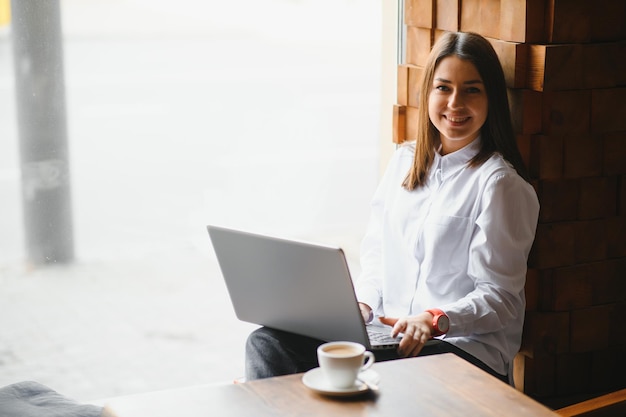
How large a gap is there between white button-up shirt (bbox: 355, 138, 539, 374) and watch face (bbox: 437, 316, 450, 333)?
0.5 inches

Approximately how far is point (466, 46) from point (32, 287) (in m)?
1.60

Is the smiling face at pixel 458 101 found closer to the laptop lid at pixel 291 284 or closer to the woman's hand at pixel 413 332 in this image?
the woman's hand at pixel 413 332

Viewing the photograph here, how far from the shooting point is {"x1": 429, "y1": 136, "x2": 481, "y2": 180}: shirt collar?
2373mm

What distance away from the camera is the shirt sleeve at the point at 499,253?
2.20 metres

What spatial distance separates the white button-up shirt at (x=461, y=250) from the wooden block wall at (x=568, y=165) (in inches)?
6.9

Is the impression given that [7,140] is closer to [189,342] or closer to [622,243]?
[189,342]

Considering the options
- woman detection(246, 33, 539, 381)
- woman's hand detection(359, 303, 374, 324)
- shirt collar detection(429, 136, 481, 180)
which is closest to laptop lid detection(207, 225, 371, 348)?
woman detection(246, 33, 539, 381)

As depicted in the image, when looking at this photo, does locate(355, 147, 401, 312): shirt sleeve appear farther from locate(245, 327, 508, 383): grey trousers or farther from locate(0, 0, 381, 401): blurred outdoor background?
locate(0, 0, 381, 401): blurred outdoor background

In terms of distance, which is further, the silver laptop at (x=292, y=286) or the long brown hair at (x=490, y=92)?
the long brown hair at (x=490, y=92)

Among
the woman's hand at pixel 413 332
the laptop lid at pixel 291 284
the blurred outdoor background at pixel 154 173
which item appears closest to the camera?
the laptop lid at pixel 291 284

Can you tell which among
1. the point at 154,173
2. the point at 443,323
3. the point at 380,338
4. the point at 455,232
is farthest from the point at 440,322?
the point at 154,173

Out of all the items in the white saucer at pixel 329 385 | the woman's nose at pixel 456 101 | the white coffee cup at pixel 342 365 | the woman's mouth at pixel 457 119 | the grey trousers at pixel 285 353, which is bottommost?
the grey trousers at pixel 285 353

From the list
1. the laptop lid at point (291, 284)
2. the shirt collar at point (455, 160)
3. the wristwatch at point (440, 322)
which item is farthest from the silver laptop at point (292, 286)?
the shirt collar at point (455, 160)

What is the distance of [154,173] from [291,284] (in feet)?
5.13
